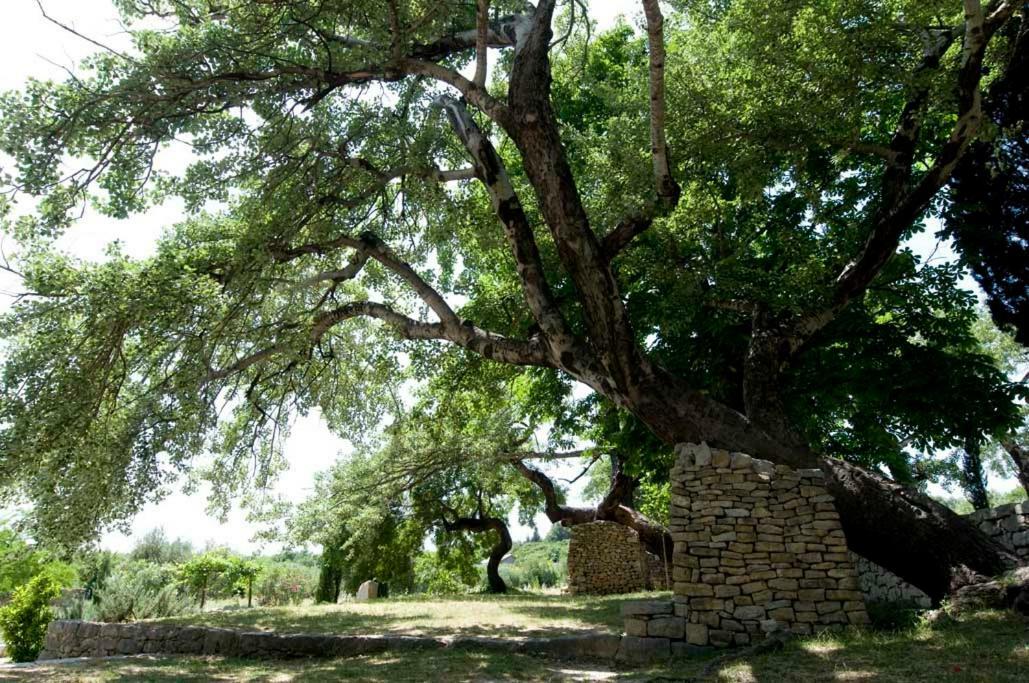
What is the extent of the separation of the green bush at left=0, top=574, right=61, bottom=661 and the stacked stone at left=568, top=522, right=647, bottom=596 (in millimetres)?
11385

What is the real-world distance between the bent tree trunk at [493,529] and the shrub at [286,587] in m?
5.38

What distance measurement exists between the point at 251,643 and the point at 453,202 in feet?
22.5

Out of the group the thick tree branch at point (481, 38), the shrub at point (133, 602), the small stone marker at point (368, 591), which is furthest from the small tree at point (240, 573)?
the thick tree branch at point (481, 38)

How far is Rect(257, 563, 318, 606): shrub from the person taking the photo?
20672mm

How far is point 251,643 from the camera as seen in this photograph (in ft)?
28.7

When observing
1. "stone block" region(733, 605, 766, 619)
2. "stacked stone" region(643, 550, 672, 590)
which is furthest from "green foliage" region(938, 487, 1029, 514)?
"stone block" region(733, 605, 766, 619)

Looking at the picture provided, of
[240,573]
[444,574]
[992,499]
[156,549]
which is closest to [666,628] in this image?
[444,574]

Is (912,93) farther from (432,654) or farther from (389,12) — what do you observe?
(432,654)

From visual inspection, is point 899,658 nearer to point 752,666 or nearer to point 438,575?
point 752,666

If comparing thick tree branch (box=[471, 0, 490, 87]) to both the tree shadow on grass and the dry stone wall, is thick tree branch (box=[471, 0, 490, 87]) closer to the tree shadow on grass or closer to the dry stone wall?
the tree shadow on grass

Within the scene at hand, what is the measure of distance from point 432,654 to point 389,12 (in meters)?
7.27

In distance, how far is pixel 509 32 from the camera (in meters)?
9.40

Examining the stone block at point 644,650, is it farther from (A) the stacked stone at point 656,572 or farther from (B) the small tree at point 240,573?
(B) the small tree at point 240,573

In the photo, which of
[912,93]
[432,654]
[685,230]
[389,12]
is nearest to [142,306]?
[389,12]
